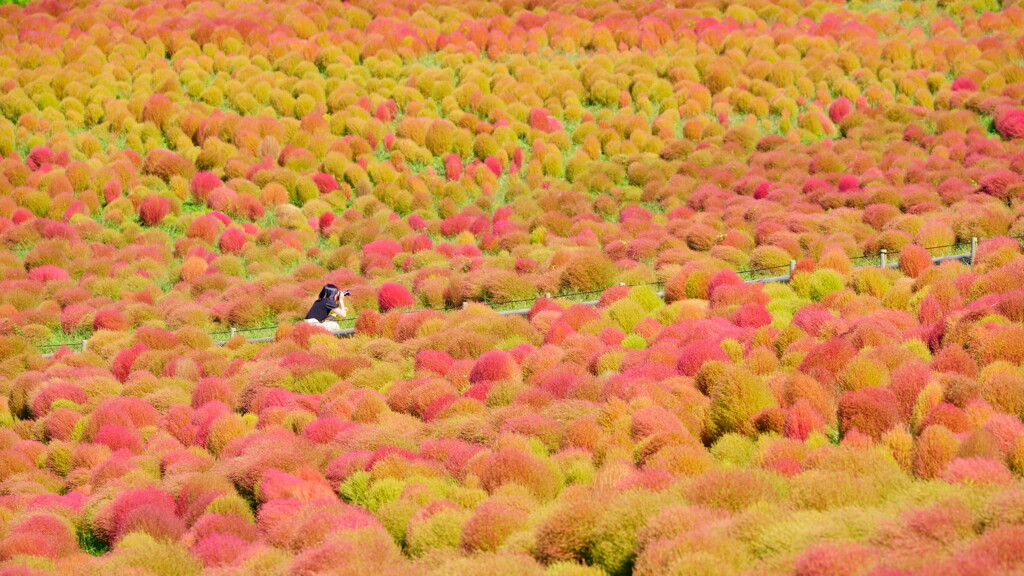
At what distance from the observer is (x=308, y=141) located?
79.2 feet

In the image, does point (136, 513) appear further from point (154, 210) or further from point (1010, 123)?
point (1010, 123)

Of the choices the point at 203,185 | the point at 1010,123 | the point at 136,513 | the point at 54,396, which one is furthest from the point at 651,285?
the point at 203,185

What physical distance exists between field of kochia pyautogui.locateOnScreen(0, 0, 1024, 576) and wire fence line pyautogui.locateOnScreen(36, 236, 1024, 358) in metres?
0.11

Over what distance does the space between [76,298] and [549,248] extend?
7.35 meters

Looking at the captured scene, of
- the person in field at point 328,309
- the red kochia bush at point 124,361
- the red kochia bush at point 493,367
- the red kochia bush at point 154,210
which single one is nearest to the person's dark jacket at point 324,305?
the person in field at point 328,309

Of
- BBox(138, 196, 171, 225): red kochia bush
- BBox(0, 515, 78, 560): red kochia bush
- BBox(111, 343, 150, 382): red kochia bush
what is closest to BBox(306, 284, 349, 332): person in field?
BBox(111, 343, 150, 382): red kochia bush

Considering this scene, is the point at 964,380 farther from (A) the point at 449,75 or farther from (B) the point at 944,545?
(A) the point at 449,75

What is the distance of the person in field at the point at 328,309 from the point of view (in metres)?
15.6

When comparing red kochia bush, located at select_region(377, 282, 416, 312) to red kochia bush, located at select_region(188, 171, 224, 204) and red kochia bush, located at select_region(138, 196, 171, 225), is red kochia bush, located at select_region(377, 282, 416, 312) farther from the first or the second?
red kochia bush, located at select_region(188, 171, 224, 204)

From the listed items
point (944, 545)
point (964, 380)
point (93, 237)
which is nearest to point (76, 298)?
point (93, 237)

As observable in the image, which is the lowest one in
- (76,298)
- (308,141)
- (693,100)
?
(76,298)

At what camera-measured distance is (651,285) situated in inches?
608

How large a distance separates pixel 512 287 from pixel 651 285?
6.31 ft

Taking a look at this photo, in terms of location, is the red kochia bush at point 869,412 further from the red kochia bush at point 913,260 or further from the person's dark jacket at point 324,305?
the person's dark jacket at point 324,305
